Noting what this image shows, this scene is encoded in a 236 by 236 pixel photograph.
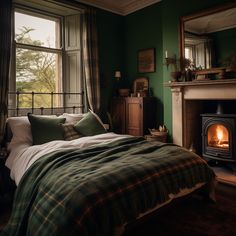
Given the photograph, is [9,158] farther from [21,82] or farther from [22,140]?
[21,82]

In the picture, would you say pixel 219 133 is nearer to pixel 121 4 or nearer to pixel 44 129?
pixel 44 129

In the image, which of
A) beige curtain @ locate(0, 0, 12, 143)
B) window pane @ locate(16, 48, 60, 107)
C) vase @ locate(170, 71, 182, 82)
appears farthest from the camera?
window pane @ locate(16, 48, 60, 107)

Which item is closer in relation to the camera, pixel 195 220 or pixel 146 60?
pixel 195 220

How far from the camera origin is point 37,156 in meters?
2.58

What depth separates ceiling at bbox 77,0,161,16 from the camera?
4.70 metres

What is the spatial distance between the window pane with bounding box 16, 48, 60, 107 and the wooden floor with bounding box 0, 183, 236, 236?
191cm

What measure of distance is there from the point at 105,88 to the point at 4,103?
6.77 ft

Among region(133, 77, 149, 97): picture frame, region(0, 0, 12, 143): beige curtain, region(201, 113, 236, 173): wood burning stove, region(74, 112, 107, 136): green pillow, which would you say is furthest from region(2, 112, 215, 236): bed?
region(133, 77, 149, 97): picture frame

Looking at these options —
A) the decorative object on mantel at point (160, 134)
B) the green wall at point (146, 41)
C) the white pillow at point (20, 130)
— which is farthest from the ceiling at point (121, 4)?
the white pillow at point (20, 130)

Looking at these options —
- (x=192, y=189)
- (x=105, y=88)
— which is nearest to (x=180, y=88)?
(x=105, y=88)

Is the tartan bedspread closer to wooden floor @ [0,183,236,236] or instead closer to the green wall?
wooden floor @ [0,183,236,236]

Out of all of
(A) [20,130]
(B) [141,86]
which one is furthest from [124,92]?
(A) [20,130]

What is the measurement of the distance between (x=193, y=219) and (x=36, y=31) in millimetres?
3817

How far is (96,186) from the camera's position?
1819 mm
